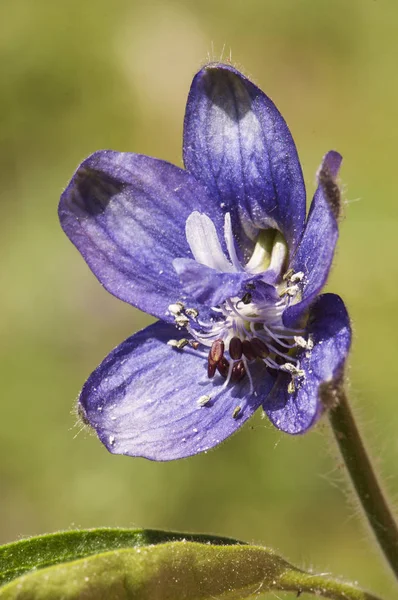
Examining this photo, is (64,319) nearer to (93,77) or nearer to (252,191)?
(93,77)

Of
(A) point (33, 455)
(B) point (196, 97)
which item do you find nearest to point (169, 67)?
(A) point (33, 455)

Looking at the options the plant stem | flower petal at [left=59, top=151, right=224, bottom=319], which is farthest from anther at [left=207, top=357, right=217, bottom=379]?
the plant stem

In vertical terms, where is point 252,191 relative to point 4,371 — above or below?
above

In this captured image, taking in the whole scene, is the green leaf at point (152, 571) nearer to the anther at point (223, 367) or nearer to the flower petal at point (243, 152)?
the anther at point (223, 367)

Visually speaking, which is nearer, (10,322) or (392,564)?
(392,564)

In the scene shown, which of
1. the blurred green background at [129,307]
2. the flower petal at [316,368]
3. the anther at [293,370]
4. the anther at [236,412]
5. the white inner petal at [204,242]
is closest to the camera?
the flower petal at [316,368]

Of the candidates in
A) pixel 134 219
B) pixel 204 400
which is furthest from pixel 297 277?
pixel 134 219

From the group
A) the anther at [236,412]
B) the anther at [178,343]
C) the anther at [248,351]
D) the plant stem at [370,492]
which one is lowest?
the plant stem at [370,492]

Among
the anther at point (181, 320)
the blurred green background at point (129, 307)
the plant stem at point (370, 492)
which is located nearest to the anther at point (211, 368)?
the anther at point (181, 320)

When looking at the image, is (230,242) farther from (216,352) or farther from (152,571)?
(152,571)
